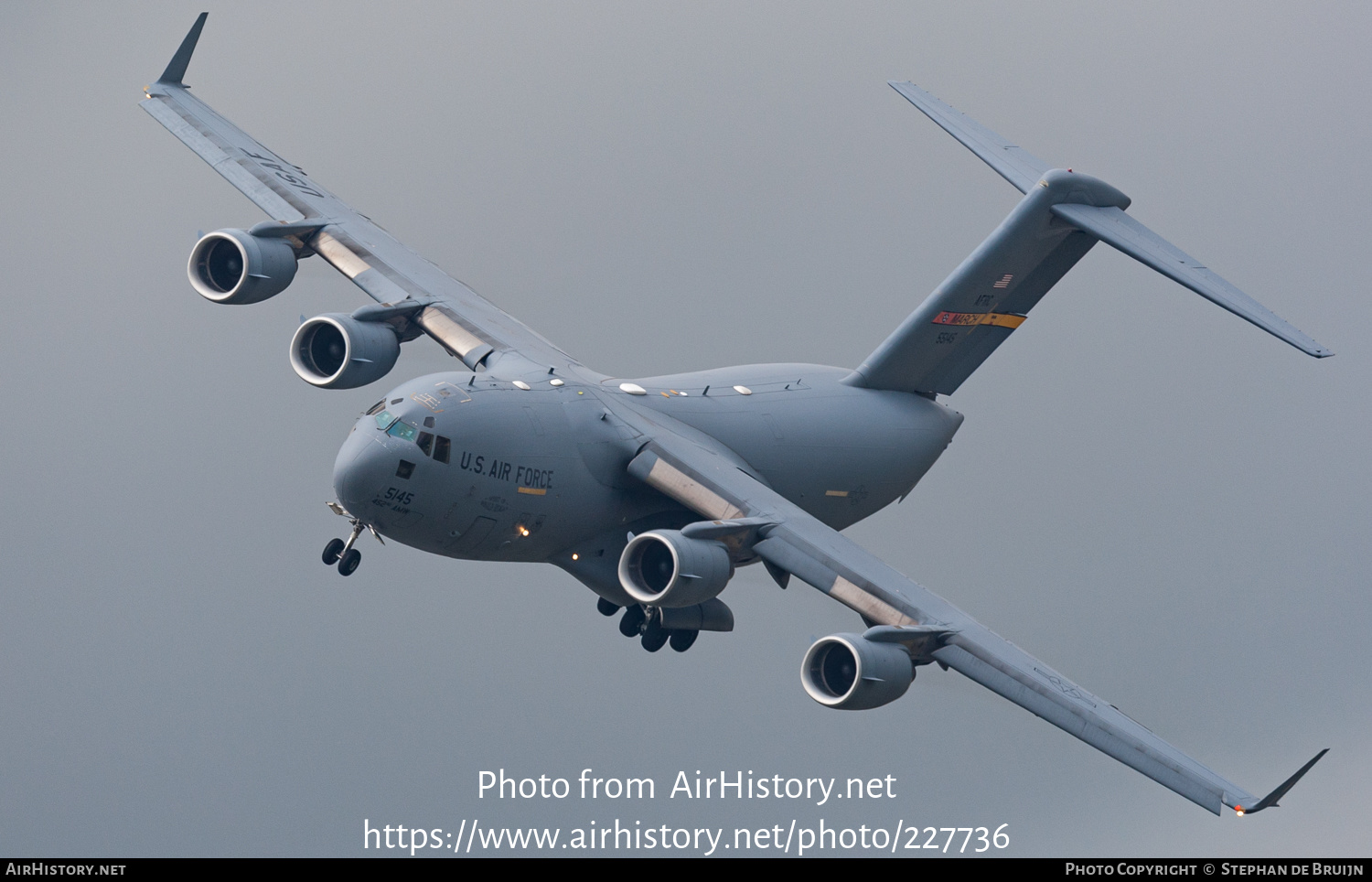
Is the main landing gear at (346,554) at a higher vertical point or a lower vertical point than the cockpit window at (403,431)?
lower

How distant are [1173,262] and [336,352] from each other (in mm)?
11194

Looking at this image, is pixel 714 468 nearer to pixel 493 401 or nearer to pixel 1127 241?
pixel 493 401

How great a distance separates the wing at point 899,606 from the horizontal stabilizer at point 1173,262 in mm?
5052

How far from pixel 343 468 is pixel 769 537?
534 cm

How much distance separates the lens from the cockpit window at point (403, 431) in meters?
25.5

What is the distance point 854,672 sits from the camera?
2477 centimetres

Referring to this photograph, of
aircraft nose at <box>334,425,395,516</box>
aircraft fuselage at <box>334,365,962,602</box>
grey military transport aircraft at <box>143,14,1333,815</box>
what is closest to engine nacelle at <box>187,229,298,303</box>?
grey military transport aircraft at <box>143,14,1333,815</box>

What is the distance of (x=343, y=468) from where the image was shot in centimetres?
2550

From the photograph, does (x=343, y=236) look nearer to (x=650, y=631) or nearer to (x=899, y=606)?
(x=650, y=631)

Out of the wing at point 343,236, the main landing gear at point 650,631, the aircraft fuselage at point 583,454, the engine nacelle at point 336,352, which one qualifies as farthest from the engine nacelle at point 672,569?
the engine nacelle at point 336,352

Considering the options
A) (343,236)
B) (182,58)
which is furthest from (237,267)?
(182,58)

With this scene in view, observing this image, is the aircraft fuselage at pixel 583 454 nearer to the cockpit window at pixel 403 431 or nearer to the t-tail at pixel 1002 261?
the cockpit window at pixel 403 431

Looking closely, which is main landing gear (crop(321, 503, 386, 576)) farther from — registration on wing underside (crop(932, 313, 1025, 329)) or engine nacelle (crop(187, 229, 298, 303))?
registration on wing underside (crop(932, 313, 1025, 329))

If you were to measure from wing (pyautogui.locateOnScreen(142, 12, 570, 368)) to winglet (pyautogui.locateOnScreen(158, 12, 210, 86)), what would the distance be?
0.6 inches
